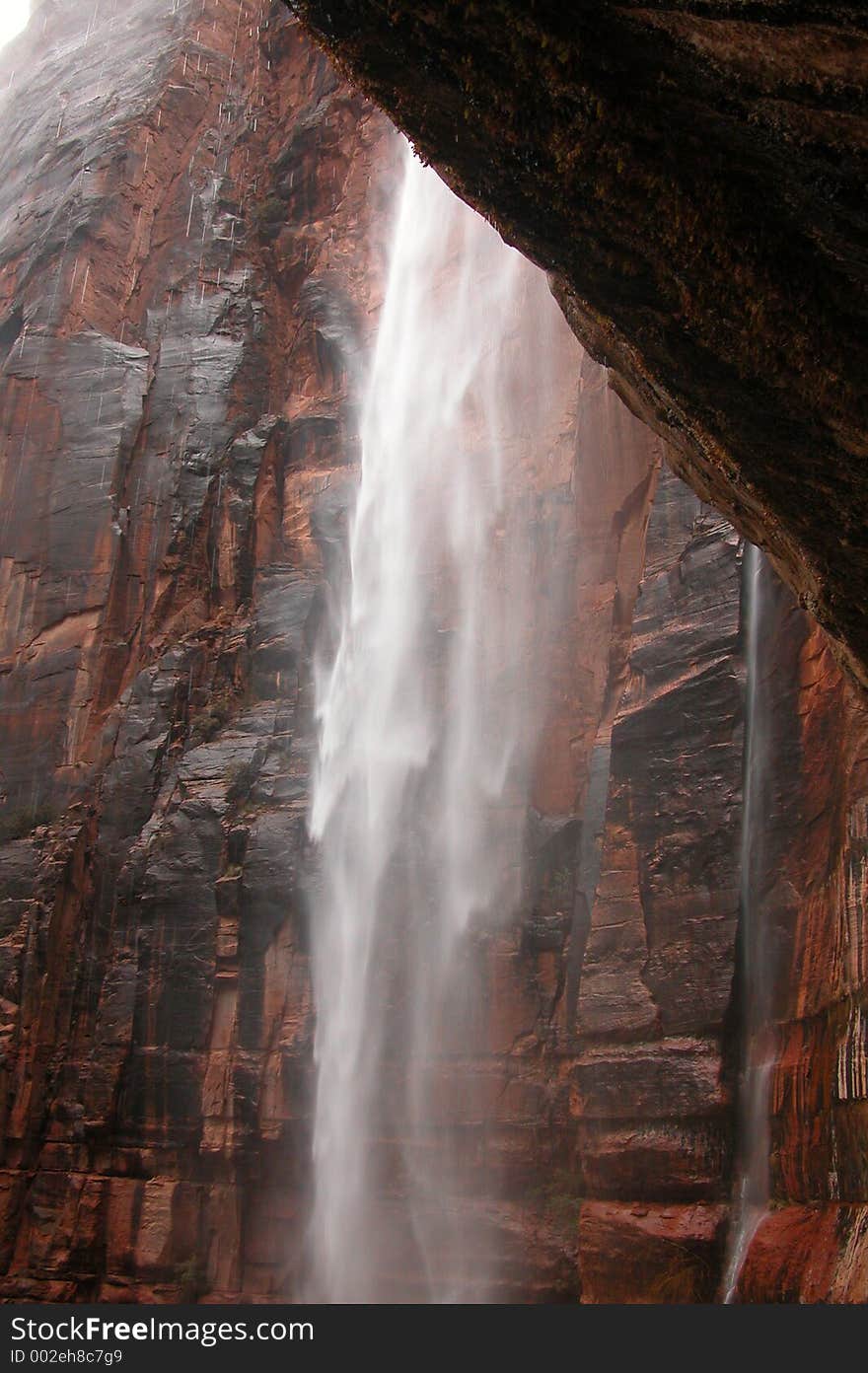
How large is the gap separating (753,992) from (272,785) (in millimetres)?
9053

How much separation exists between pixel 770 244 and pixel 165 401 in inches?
836

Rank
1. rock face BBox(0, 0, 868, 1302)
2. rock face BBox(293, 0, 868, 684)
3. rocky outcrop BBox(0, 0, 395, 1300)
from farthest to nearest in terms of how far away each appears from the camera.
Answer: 1. rocky outcrop BBox(0, 0, 395, 1300)
2. rock face BBox(0, 0, 868, 1302)
3. rock face BBox(293, 0, 868, 684)

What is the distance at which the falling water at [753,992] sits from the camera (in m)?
11.7

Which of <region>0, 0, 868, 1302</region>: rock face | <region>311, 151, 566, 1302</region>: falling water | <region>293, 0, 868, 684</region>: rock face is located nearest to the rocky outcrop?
<region>0, 0, 868, 1302</region>: rock face

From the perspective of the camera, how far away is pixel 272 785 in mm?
18516

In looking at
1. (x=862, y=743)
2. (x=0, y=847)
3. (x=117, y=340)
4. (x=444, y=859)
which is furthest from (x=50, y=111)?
(x=862, y=743)

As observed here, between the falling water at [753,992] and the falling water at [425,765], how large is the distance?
4.31m

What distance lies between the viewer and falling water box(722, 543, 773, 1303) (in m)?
11.7

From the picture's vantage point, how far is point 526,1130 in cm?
1481

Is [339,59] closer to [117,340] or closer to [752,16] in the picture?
[752,16]

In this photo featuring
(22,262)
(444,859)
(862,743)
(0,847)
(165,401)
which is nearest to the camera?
(862,743)

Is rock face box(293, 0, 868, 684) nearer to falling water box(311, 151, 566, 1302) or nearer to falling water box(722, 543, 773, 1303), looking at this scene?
falling water box(722, 543, 773, 1303)

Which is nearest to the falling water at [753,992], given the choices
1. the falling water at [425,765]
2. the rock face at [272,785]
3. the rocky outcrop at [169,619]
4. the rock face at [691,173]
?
the rock face at [272,785]

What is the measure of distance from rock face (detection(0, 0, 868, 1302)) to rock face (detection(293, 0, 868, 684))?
682cm
